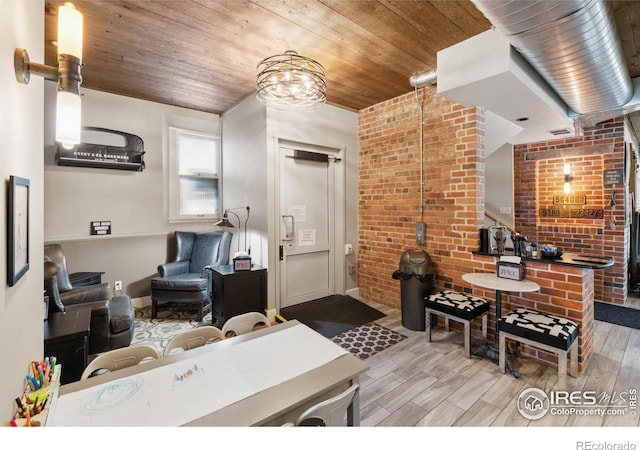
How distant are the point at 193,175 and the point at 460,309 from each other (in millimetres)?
3923

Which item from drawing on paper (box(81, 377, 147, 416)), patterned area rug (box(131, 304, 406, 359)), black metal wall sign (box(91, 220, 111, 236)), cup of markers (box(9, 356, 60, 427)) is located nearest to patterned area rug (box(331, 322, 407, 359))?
patterned area rug (box(131, 304, 406, 359))

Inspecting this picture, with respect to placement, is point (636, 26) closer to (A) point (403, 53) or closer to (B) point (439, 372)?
(A) point (403, 53)

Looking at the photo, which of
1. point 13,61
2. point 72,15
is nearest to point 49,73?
point 13,61

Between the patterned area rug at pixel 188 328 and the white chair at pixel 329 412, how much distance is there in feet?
4.75

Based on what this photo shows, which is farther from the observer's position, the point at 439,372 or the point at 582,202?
the point at 582,202

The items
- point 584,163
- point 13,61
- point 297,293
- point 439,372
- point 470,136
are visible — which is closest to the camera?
point 13,61

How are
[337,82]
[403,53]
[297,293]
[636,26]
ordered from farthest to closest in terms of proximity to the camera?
[297,293]
[337,82]
[403,53]
[636,26]

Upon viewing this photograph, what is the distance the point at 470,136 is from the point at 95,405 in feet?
11.1

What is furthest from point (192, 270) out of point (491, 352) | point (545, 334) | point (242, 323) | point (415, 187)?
point (545, 334)

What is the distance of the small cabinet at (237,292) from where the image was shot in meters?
3.13

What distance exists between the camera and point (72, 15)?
1071 millimetres

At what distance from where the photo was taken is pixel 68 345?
1.86 m

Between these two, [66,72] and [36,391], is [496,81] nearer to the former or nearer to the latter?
[66,72]

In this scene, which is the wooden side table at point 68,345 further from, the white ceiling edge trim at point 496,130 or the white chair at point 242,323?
the white ceiling edge trim at point 496,130
